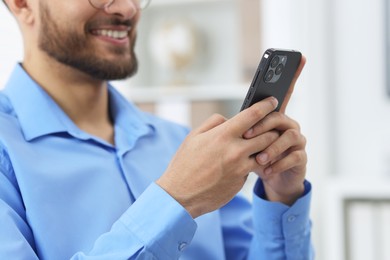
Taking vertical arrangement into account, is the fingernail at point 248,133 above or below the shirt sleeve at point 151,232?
above

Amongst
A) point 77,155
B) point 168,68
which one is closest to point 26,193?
point 77,155

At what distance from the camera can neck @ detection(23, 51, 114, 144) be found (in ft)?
3.69

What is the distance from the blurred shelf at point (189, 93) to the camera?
2309mm

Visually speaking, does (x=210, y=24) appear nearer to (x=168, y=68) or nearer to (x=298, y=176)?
(x=168, y=68)

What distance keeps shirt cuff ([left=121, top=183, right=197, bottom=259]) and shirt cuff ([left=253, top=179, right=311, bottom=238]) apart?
27 cm

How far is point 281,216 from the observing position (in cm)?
108

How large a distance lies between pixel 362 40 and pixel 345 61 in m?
0.10

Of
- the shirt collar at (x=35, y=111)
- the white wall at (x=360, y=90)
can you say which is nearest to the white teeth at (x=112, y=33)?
the shirt collar at (x=35, y=111)

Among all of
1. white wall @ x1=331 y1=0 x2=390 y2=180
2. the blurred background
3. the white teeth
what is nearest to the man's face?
the white teeth

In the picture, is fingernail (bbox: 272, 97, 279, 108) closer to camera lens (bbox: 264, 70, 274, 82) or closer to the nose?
camera lens (bbox: 264, 70, 274, 82)

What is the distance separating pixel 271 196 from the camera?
1096 millimetres

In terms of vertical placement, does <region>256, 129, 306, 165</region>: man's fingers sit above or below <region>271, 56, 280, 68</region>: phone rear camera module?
below

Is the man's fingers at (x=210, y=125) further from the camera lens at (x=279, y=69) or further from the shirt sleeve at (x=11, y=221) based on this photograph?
the shirt sleeve at (x=11, y=221)

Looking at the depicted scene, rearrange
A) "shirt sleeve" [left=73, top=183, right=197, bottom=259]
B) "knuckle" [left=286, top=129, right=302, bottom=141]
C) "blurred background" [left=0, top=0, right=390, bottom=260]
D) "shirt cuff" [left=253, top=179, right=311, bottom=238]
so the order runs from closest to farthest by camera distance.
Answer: "shirt sleeve" [left=73, top=183, right=197, bottom=259]
"knuckle" [left=286, top=129, right=302, bottom=141]
"shirt cuff" [left=253, top=179, right=311, bottom=238]
"blurred background" [left=0, top=0, right=390, bottom=260]
